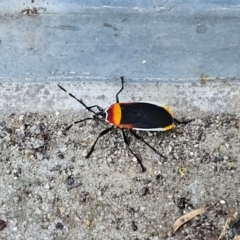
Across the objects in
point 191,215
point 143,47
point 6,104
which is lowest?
point 191,215

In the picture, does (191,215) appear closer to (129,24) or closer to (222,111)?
(222,111)

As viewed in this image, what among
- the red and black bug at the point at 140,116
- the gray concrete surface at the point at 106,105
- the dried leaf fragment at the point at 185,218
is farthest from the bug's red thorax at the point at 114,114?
the dried leaf fragment at the point at 185,218

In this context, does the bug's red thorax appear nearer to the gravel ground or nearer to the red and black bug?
the red and black bug

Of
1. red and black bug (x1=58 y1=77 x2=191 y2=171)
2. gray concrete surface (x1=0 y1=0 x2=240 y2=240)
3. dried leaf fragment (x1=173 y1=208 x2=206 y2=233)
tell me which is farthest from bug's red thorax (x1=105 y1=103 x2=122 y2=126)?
dried leaf fragment (x1=173 y1=208 x2=206 y2=233)

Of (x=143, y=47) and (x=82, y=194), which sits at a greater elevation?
(x=143, y=47)

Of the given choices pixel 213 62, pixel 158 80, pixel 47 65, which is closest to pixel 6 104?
pixel 47 65

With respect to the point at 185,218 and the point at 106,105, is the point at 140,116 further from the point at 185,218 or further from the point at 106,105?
the point at 185,218

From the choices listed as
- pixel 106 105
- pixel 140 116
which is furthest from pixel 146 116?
pixel 106 105
